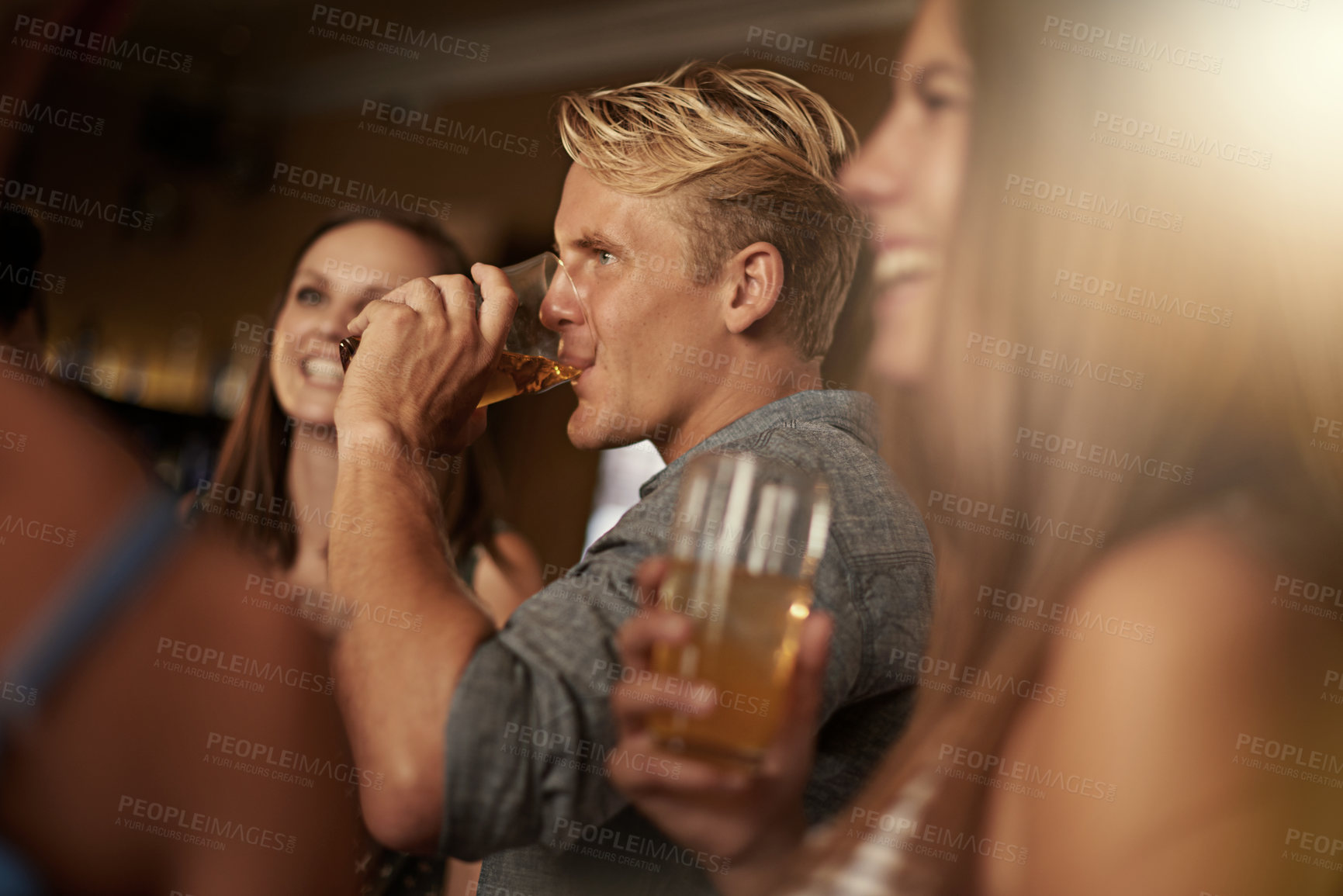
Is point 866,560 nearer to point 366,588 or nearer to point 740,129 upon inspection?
point 366,588

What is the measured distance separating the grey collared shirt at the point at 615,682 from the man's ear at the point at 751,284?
187mm

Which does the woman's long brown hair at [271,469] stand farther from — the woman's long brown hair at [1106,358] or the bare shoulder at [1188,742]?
the bare shoulder at [1188,742]

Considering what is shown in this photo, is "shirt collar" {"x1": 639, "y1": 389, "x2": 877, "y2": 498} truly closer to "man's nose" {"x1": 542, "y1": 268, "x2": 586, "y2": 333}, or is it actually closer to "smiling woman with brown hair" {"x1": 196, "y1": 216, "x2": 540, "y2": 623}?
"man's nose" {"x1": 542, "y1": 268, "x2": 586, "y2": 333}

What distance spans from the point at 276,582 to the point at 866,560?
4.38 feet

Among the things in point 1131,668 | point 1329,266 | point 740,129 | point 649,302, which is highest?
point 1329,266

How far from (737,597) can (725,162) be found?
0.74 m

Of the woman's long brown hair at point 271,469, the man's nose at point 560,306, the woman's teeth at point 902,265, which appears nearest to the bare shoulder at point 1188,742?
the woman's teeth at point 902,265

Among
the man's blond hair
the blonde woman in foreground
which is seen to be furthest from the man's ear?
the blonde woman in foreground

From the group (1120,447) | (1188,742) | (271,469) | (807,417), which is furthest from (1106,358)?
(271,469)

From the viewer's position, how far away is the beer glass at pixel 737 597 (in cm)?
59

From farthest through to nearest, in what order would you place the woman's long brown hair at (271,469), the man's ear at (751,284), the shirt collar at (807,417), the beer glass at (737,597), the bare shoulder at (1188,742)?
1. the woman's long brown hair at (271,469)
2. the bare shoulder at (1188,742)
3. the man's ear at (751,284)
4. the shirt collar at (807,417)
5. the beer glass at (737,597)

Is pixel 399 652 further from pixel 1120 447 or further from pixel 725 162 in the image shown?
pixel 1120 447

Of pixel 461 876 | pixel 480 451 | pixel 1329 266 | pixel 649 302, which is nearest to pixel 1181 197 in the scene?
pixel 1329 266

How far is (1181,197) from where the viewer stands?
1704 mm
